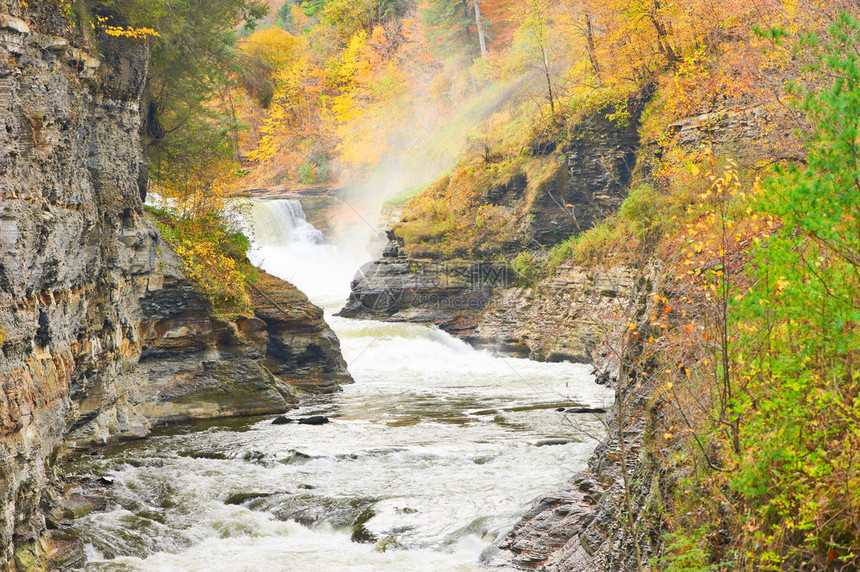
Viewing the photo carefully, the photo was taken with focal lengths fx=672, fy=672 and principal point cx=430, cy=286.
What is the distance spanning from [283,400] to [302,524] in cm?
748

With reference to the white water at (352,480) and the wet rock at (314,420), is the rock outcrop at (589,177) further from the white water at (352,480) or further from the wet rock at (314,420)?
the wet rock at (314,420)

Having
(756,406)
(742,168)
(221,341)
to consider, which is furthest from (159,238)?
(756,406)

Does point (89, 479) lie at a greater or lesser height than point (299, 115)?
lesser

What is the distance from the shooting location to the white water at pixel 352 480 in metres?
8.09

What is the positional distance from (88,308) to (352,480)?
191 inches

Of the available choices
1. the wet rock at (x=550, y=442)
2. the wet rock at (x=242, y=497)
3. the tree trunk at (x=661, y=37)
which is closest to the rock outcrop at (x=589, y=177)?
the tree trunk at (x=661, y=37)

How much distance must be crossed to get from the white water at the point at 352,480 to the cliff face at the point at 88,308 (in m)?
1.09

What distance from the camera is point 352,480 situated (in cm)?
1072

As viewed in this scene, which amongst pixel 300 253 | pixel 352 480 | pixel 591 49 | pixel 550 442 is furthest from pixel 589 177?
pixel 300 253

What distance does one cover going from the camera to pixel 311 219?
1650 inches

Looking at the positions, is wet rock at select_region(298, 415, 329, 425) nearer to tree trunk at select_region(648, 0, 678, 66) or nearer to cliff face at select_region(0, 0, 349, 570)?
cliff face at select_region(0, 0, 349, 570)

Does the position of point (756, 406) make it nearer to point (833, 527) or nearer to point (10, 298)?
point (833, 527)

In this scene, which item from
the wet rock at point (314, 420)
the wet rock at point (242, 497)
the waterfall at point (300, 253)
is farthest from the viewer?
the waterfall at point (300, 253)

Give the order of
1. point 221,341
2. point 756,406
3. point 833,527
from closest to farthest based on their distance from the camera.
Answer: point 833,527, point 756,406, point 221,341
